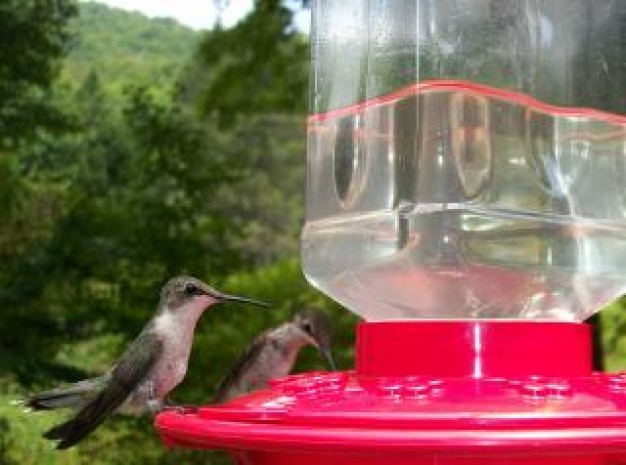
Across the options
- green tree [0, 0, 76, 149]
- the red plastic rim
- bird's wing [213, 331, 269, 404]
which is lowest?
bird's wing [213, 331, 269, 404]

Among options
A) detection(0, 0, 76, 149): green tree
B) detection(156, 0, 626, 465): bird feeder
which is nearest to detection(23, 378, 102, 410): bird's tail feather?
detection(156, 0, 626, 465): bird feeder

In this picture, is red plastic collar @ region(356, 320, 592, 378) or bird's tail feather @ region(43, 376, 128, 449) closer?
red plastic collar @ region(356, 320, 592, 378)

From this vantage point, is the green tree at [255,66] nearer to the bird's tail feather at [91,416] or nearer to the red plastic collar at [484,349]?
the bird's tail feather at [91,416]

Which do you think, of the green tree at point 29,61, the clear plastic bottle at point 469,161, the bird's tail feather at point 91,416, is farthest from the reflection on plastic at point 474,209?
the green tree at point 29,61

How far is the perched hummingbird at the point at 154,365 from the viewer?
7.35 ft

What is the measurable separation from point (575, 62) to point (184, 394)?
3211 mm

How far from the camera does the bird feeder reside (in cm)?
125

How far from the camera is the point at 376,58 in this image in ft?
7.24

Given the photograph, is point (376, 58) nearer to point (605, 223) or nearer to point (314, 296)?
point (605, 223)

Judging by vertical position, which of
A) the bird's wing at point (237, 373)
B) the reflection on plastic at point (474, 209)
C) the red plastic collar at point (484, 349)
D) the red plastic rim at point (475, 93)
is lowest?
the bird's wing at point (237, 373)

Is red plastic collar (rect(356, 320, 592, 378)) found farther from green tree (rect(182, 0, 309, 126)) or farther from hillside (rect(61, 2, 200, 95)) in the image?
green tree (rect(182, 0, 309, 126))

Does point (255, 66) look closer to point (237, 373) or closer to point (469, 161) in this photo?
point (237, 373)

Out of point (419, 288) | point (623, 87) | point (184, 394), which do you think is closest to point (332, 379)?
point (419, 288)

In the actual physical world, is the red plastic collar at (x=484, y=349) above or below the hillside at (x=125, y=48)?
below
